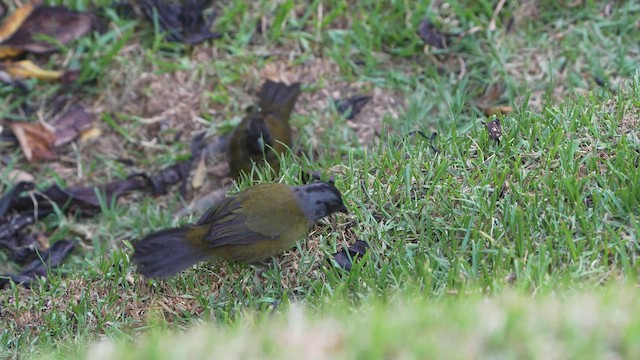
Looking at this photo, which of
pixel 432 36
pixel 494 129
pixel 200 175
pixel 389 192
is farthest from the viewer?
pixel 432 36

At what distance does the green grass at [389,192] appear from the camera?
3.04 m

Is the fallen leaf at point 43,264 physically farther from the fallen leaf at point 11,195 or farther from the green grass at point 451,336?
the green grass at point 451,336

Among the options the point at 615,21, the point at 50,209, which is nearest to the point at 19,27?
the point at 50,209

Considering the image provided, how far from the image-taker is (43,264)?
5738 mm

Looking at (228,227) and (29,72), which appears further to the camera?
(29,72)

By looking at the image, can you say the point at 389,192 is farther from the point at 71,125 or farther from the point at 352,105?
the point at 71,125

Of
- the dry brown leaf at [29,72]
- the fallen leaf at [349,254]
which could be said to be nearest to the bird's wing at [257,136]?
the fallen leaf at [349,254]

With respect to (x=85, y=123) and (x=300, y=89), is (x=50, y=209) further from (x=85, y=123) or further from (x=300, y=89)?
(x=300, y=89)

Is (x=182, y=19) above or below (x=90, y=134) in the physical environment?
above

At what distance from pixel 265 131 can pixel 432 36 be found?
176 centimetres

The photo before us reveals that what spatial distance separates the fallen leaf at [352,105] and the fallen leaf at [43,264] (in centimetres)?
232

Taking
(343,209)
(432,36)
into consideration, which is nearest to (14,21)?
(432,36)

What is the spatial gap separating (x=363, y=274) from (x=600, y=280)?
1106 millimetres

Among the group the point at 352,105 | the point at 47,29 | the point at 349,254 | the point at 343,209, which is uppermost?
the point at 47,29
